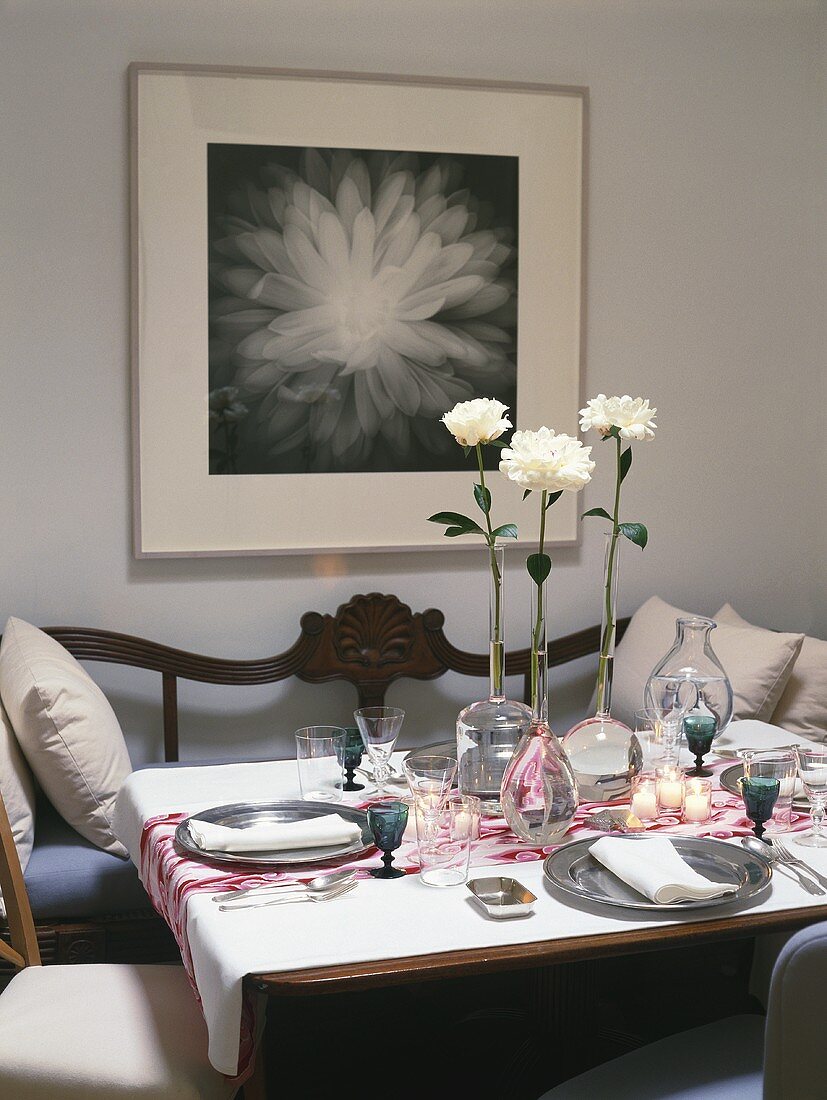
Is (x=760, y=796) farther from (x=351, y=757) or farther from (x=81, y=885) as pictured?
(x=81, y=885)

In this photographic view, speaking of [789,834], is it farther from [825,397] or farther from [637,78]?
[637,78]

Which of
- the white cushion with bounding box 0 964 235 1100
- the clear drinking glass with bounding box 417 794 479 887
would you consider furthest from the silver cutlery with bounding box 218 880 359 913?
the white cushion with bounding box 0 964 235 1100

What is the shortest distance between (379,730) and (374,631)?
1.22 meters

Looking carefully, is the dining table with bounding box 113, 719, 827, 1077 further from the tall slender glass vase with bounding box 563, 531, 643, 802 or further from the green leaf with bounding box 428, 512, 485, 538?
the green leaf with bounding box 428, 512, 485, 538

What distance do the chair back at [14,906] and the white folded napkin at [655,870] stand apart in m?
0.98

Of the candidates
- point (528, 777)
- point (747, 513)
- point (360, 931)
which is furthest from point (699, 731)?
point (747, 513)

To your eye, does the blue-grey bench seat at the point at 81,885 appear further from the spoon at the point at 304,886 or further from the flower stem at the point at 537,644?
the flower stem at the point at 537,644

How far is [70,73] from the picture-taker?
9.86 feet

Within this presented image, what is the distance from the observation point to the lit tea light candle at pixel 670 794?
195 cm

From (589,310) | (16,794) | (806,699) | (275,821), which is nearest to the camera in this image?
(275,821)

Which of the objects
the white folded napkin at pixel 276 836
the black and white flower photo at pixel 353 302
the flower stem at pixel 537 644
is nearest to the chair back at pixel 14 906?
the white folded napkin at pixel 276 836

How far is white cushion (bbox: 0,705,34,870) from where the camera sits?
7.76 ft

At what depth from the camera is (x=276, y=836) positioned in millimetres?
1718

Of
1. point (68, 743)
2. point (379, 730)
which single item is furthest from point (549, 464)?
point (68, 743)
